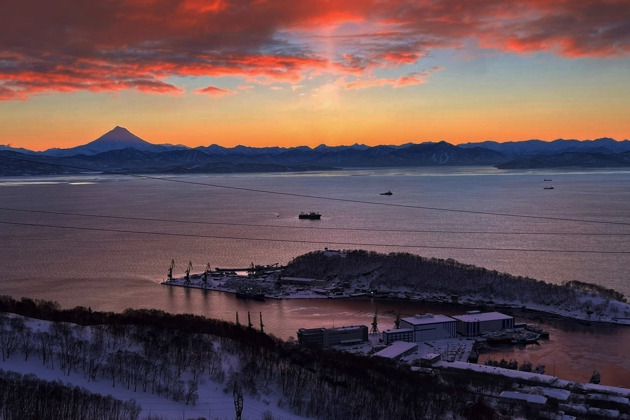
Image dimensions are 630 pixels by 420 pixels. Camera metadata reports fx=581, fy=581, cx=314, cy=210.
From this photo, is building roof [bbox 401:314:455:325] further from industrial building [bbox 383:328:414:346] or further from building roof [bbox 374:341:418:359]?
building roof [bbox 374:341:418:359]

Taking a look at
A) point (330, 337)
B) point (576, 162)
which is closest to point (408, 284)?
point (330, 337)

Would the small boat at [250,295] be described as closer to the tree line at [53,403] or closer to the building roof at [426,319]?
the building roof at [426,319]

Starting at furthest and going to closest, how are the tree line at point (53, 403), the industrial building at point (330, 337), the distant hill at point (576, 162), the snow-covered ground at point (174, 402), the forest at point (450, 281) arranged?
1. the distant hill at point (576, 162)
2. the forest at point (450, 281)
3. the industrial building at point (330, 337)
4. the snow-covered ground at point (174, 402)
5. the tree line at point (53, 403)

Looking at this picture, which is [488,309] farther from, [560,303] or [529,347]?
[529,347]

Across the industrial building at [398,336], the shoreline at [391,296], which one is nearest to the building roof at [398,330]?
the industrial building at [398,336]

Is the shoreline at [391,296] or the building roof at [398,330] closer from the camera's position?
the building roof at [398,330]

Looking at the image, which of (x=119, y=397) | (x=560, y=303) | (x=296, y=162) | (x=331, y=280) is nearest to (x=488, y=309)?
(x=560, y=303)

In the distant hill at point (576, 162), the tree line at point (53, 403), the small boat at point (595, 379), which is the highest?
the distant hill at point (576, 162)

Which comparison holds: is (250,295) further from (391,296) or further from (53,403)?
(53,403)
